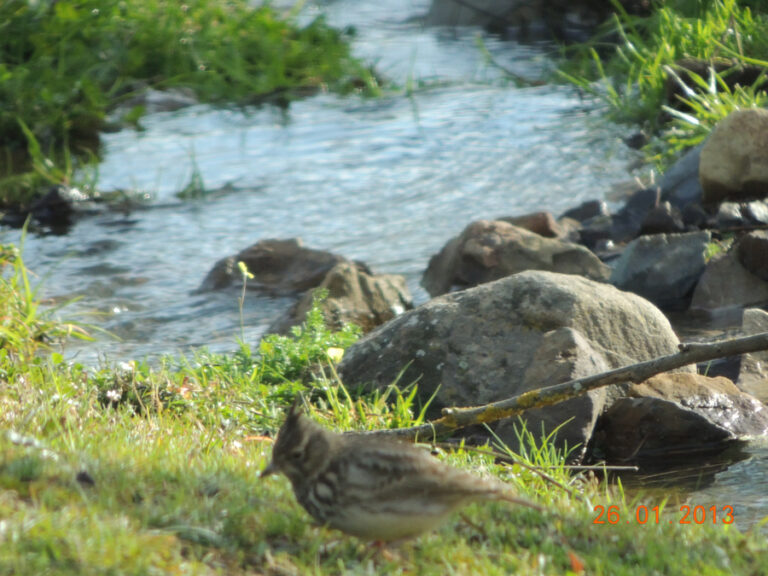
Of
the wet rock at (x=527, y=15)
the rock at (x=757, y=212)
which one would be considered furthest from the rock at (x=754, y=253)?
the wet rock at (x=527, y=15)

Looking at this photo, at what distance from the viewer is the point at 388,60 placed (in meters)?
16.0

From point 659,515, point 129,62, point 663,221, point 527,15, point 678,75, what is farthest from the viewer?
point 527,15

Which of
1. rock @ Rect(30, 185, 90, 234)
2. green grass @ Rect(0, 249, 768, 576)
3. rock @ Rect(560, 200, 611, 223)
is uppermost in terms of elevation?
green grass @ Rect(0, 249, 768, 576)

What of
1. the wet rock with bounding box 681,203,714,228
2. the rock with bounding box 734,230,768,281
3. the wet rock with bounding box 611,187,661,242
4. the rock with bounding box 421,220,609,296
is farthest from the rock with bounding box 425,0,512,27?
the rock with bounding box 734,230,768,281

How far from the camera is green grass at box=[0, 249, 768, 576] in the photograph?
2.81 metres

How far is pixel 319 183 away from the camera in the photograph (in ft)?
38.5

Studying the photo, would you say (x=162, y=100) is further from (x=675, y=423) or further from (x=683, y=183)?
(x=675, y=423)

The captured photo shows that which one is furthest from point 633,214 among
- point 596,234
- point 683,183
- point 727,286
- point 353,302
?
point 353,302

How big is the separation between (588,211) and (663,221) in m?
1.58

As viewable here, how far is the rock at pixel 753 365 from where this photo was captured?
18.8 feet

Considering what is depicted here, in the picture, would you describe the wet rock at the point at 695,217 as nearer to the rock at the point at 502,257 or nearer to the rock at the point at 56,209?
the rock at the point at 502,257

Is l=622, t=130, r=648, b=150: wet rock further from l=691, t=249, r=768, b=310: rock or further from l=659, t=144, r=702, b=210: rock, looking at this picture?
l=691, t=249, r=768, b=310: rock

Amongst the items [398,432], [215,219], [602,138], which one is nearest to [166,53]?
[215,219]

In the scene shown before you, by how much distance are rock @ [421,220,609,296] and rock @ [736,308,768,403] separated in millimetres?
1796
